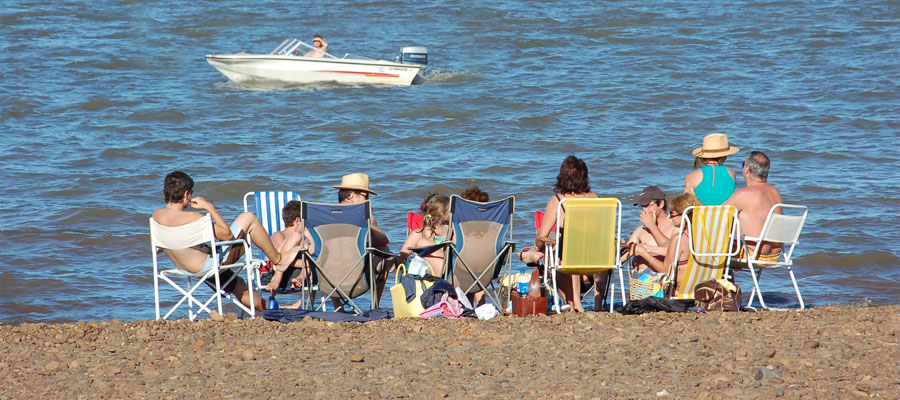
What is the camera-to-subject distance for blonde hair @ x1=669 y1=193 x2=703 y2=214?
5.90 metres

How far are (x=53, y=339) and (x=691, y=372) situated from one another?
10.9ft

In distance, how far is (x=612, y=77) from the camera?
61.9ft

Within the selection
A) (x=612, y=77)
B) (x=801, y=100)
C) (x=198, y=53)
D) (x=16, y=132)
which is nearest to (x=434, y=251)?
(x=16, y=132)

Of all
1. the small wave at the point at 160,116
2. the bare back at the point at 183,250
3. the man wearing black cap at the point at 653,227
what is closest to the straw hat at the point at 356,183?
the bare back at the point at 183,250

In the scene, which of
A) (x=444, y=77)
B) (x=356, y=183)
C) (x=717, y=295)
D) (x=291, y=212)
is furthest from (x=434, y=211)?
(x=444, y=77)

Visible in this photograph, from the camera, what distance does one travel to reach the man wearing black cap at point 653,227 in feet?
19.9

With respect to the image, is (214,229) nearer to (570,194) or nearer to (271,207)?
(271,207)

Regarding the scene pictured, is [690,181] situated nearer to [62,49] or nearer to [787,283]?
[787,283]

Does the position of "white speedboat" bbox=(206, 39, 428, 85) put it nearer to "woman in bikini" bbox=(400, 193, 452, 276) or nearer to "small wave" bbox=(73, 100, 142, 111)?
"small wave" bbox=(73, 100, 142, 111)

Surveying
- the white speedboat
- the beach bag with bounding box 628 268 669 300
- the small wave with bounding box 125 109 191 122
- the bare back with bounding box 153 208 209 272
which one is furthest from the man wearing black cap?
the white speedboat

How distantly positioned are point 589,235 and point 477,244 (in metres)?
0.75

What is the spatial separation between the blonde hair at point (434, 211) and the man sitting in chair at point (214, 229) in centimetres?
89

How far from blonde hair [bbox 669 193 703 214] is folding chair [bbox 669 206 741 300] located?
0.18m

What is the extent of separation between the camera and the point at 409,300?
5.73 m
